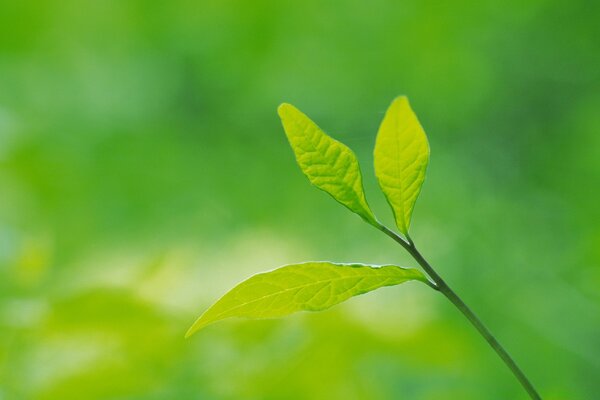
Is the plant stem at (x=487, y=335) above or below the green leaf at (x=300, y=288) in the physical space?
below

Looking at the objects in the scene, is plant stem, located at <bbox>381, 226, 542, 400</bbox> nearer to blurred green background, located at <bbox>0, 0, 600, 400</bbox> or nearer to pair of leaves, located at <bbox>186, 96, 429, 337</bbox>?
pair of leaves, located at <bbox>186, 96, 429, 337</bbox>

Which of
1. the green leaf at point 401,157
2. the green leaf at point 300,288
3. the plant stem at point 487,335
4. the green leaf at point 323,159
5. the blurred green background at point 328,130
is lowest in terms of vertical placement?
the plant stem at point 487,335

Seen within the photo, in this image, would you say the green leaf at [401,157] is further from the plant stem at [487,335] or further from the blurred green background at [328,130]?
the blurred green background at [328,130]

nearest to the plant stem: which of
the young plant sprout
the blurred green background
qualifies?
the young plant sprout

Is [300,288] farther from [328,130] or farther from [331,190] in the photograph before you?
[328,130]

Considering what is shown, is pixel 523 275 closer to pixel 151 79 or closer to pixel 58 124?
pixel 151 79

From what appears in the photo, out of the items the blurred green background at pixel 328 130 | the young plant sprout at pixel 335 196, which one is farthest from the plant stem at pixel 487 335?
the blurred green background at pixel 328 130
